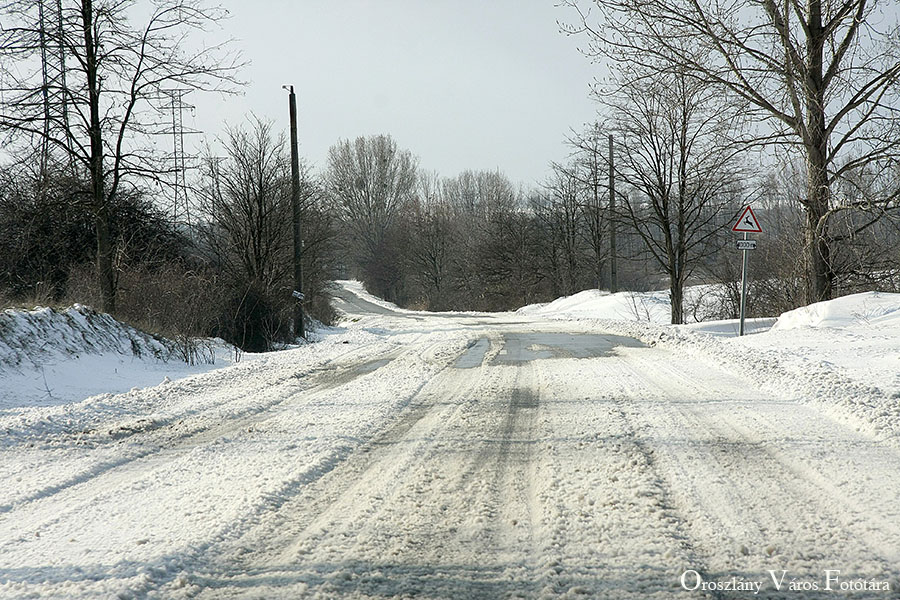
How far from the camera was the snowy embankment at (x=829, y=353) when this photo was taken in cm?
620

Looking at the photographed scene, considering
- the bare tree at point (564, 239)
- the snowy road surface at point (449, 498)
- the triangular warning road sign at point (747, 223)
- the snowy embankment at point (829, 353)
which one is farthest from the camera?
the bare tree at point (564, 239)

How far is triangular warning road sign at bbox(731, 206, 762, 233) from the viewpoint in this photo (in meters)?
13.5

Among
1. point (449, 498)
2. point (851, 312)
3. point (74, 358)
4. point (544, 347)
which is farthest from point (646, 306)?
point (449, 498)

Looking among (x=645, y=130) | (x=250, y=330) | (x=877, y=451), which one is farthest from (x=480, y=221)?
(x=877, y=451)

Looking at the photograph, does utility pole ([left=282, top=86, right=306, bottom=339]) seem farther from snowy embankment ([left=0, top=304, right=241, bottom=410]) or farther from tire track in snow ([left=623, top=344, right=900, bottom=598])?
tire track in snow ([left=623, top=344, right=900, bottom=598])

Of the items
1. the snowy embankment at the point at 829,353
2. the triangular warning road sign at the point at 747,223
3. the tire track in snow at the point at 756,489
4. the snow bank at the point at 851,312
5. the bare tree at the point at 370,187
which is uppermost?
the bare tree at the point at 370,187

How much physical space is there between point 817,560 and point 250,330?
47.2 feet

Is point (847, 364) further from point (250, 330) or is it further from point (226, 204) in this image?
point (226, 204)

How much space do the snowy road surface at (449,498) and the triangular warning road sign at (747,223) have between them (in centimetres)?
721

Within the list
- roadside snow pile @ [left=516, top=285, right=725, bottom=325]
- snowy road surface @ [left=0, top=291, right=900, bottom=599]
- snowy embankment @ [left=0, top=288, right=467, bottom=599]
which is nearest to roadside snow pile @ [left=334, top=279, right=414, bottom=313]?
roadside snow pile @ [left=516, top=285, right=725, bottom=325]

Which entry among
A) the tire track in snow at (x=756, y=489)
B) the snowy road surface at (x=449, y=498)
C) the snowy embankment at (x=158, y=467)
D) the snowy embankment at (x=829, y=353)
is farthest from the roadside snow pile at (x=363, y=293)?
the tire track in snow at (x=756, y=489)

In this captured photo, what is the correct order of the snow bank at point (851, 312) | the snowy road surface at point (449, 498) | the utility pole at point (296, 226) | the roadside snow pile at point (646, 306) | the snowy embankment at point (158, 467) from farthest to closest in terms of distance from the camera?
the roadside snow pile at point (646, 306)
the utility pole at point (296, 226)
the snow bank at point (851, 312)
the snowy embankment at point (158, 467)
the snowy road surface at point (449, 498)

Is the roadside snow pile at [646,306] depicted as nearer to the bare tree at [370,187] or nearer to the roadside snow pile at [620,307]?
the roadside snow pile at [620,307]

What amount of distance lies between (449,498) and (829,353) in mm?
7899
